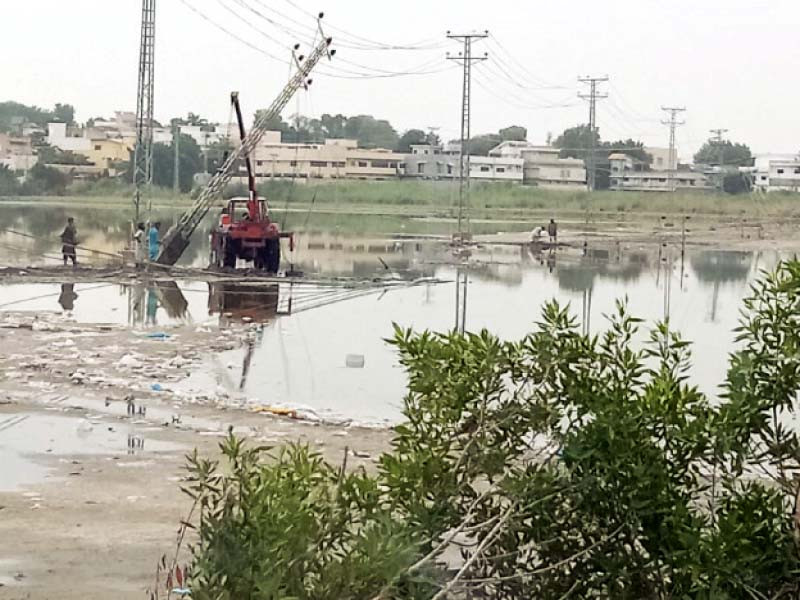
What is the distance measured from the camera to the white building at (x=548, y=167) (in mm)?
95062

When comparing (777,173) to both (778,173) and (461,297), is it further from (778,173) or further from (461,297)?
(461,297)

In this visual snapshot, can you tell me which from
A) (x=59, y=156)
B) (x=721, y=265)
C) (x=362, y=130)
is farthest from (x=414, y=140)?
(x=721, y=265)

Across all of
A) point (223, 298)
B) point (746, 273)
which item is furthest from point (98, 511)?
point (746, 273)

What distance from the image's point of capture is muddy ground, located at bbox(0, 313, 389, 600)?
858 cm

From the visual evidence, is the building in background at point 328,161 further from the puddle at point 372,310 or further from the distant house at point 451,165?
the puddle at point 372,310

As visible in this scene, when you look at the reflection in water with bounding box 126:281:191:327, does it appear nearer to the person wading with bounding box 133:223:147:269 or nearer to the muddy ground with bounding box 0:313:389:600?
the person wading with bounding box 133:223:147:269

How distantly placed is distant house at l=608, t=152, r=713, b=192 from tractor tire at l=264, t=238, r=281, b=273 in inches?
2250

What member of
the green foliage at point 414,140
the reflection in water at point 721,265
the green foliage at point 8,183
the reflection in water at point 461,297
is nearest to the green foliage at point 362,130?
the green foliage at point 414,140

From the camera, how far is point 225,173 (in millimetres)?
38031

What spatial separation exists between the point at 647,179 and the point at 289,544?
3692 inches

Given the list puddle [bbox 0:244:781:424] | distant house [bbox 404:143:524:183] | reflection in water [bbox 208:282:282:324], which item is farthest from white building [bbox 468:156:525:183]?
reflection in water [bbox 208:282:282:324]

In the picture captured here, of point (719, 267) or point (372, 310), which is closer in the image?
point (372, 310)

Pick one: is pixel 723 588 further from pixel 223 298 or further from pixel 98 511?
pixel 223 298

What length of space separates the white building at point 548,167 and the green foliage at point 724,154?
12.1 metres
